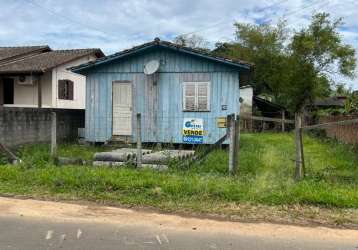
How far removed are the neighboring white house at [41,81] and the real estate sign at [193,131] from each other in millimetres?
9876

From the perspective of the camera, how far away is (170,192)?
25.8 feet

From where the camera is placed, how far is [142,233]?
579 centimetres

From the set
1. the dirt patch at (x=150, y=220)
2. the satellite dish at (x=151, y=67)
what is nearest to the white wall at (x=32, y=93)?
the satellite dish at (x=151, y=67)

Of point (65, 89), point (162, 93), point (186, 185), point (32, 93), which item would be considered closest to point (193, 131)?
point (162, 93)

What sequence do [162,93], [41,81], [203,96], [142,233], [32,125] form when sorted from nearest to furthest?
[142,233] < [32,125] < [203,96] < [162,93] < [41,81]

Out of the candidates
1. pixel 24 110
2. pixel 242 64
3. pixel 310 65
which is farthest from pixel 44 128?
pixel 310 65

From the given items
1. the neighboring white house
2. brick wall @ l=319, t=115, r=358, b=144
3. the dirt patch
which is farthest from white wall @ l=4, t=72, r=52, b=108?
the dirt patch

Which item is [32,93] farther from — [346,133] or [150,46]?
[346,133]

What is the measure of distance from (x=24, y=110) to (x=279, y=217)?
10.4 meters

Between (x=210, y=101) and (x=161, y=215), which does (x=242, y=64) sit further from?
(x=161, y=215)

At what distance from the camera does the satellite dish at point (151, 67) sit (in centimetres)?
1567

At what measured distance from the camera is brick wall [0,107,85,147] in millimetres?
13625

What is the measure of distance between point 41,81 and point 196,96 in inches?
452

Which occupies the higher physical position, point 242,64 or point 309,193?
point 242,64
